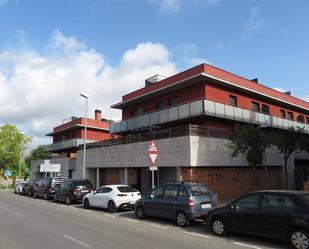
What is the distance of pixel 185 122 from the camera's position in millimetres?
Answer: 27875

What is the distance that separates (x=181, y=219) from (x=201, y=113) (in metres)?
13.6

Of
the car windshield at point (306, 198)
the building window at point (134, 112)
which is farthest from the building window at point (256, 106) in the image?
the car windshield at point (306, 198)

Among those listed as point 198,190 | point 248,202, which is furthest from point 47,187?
point 248,202

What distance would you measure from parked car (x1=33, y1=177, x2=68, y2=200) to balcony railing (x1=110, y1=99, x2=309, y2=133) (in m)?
8.41

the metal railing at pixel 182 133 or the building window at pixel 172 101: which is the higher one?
the building window at pixel 172 101

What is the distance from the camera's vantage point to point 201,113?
25062mm

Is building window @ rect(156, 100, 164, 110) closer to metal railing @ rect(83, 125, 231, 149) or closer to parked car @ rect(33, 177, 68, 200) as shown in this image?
metal railing @ rect(83, 125, 231, 149)

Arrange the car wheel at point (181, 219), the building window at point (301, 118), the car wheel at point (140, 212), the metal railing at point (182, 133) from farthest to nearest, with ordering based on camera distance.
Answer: the building window at point (301, 118) → the metal railing at point (182, 133) → the car wheel at point (140, 212) → the car wheel at point (181, 219)

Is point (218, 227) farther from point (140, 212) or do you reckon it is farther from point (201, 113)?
point (201, 113)

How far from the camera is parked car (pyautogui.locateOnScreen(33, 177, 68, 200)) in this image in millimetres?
27203

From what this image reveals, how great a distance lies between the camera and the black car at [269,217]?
27.2 ft

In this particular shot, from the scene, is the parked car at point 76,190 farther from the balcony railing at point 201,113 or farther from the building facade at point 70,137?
the building facade at point 70,137

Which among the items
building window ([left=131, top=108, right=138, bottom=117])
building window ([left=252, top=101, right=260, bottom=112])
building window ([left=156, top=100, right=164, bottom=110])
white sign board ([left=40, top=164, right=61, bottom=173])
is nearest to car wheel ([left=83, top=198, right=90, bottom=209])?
building window ([left=156, top=100, right=164, bottom=110])

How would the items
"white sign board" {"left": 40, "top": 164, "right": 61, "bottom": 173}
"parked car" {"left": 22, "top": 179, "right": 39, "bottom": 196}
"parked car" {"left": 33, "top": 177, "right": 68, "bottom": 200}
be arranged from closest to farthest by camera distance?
"parked car" {"left": 33, "top": 177, "right": 68, "bottom": 200}, "parked car" {"left": 22, "top": 179, "right": 39, "bottom": 196}, "white sign board" {"left": 40, "top": 164, "right": 61, "bottom": 173}
